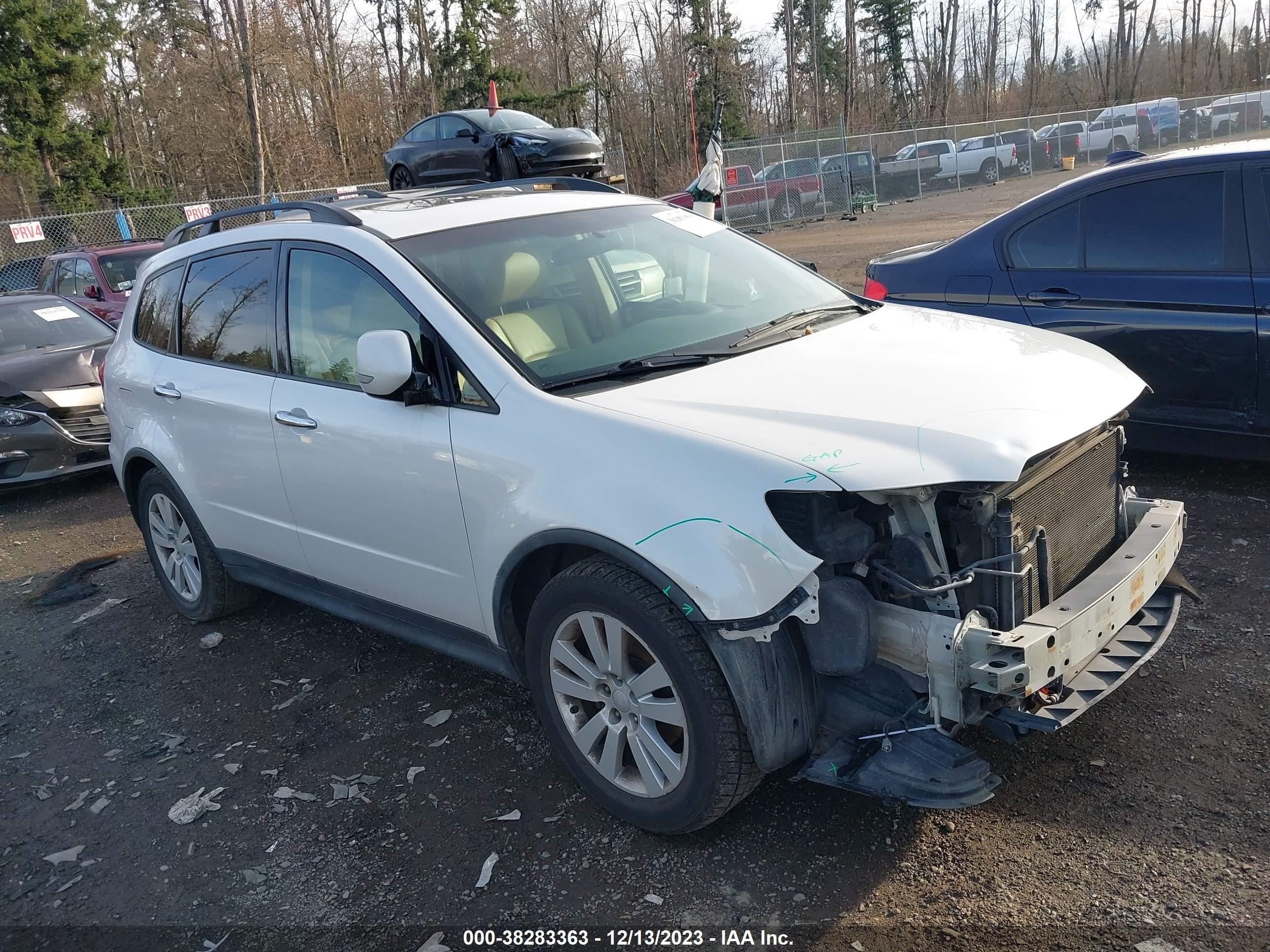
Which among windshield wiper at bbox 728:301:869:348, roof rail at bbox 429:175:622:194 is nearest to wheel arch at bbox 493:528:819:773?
windshield wiper at bbox 728:301:869:348

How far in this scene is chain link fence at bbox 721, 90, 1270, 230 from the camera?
86.4ft

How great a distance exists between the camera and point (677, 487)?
277 cm

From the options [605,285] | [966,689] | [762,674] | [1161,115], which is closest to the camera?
[966,689]

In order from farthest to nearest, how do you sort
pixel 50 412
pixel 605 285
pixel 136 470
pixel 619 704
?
pixel 50 412 → pixel 136 470 → pixel 605 285 → pixel 619 704

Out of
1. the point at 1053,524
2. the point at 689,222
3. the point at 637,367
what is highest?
the point at 689,222

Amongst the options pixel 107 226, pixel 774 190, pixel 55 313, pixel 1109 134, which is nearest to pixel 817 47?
pixel 1109 134

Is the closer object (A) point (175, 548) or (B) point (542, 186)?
(B) point (542, 186)

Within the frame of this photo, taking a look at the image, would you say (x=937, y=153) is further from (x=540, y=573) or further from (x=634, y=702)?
(x=634, y=702)

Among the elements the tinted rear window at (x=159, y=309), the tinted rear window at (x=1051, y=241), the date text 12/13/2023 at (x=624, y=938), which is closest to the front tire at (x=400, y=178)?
the tinted rear window at (x=159, y=309)

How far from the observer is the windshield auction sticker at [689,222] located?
4395 millimetres

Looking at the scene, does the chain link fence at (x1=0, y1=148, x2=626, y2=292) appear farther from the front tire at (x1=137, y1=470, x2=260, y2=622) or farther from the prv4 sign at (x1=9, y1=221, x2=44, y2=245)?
the front tire at (x1=137, y1=470, x2=260, y2=622)

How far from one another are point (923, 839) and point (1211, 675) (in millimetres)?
1427

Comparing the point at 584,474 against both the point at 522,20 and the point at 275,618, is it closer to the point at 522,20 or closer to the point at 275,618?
the point at 275,618

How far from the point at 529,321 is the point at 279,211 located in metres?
1.73
